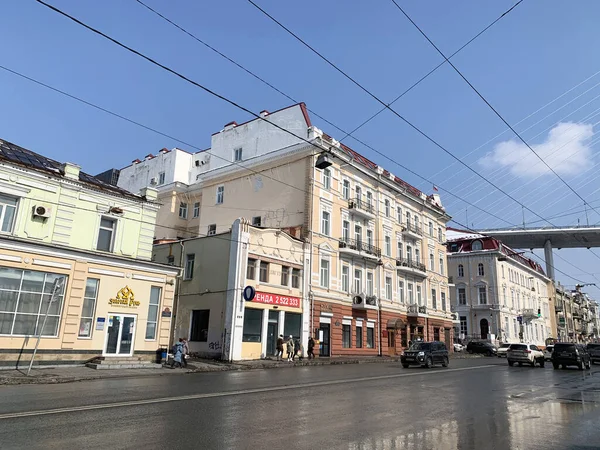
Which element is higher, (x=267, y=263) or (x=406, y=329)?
(x=267, y=263)

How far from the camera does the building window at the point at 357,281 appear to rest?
3894 centimetres

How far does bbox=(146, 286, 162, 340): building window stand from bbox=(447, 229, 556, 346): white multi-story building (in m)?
47.6

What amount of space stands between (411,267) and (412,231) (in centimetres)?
387

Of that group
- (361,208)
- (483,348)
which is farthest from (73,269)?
(483,348)

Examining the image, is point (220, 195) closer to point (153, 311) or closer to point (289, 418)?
point (153, 311)

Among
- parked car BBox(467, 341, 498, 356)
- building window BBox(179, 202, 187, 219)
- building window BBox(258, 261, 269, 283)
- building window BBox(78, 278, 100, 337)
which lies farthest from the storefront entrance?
parked car BBox(467, 341, 498, 356)

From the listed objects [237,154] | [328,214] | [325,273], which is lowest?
[325,273]

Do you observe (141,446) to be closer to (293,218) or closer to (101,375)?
(101,375)

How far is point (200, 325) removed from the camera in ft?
102

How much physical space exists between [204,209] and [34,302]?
22.6m

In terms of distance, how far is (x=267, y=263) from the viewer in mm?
31609

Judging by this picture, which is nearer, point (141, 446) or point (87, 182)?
point (141, 446)

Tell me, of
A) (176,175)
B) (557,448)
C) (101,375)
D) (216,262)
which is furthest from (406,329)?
(557,448)

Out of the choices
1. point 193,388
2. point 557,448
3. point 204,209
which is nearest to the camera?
point 557,448
